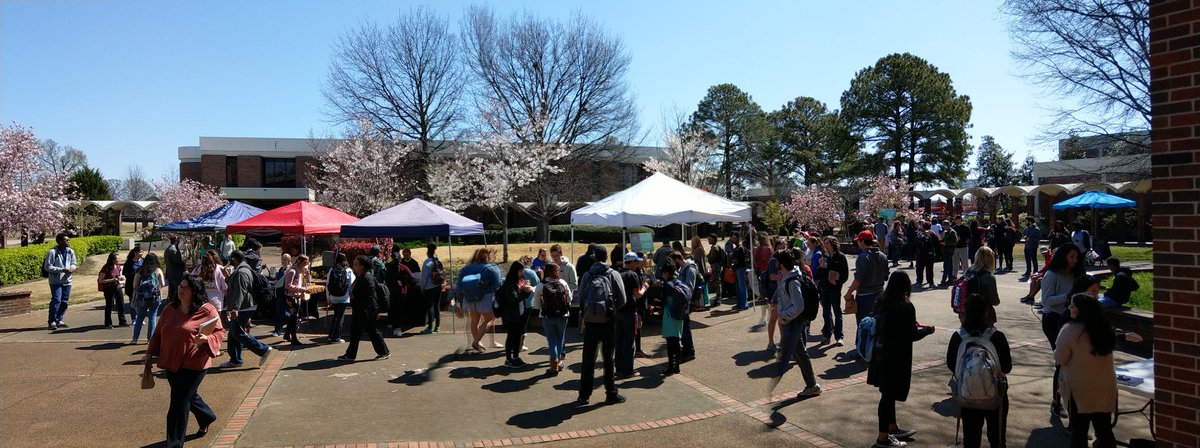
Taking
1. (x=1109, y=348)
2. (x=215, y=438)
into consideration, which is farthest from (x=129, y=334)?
(x=1109, y=348)

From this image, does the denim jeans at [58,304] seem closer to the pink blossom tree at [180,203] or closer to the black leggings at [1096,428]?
the black leggings at [1096,428]

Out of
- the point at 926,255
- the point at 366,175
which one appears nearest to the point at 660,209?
the point at 926,255

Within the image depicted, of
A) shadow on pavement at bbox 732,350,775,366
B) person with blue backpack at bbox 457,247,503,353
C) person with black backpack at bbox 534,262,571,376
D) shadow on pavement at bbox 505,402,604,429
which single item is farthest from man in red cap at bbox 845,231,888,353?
person with blue backpack at bbox 457,247,503,353

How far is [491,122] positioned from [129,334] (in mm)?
22055

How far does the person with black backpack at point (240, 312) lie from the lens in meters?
8.99

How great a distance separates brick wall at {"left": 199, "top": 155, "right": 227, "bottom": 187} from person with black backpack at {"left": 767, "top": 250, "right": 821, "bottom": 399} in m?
50.3

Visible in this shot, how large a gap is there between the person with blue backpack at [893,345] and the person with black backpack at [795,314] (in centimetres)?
136

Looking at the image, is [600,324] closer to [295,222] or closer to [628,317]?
[628,317]

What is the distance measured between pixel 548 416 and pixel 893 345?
3.44 m

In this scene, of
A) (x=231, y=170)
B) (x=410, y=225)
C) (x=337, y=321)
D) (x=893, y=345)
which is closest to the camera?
(x=893, y=345)

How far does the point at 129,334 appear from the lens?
1162cm

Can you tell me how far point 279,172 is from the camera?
50062 millimetres

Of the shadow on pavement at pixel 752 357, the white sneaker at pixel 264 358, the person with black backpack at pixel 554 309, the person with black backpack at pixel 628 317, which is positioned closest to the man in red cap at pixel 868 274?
the shadow on pavement at pixel 752 357

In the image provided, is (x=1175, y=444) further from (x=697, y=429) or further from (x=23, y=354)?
(x=23, y=354)
